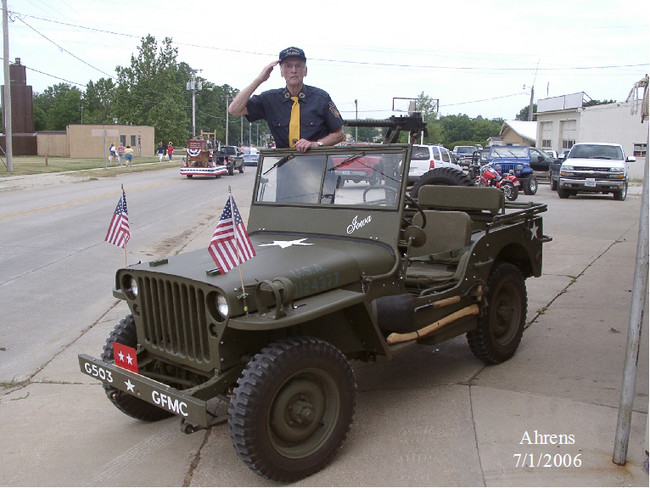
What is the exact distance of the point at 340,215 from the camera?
4.71 metres

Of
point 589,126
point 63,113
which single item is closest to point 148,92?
point 63,113

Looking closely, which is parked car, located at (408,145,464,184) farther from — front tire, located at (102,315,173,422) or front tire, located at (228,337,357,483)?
front tire, located at (228,337,357,483)

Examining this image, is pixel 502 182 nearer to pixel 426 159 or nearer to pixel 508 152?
pixel 426 159

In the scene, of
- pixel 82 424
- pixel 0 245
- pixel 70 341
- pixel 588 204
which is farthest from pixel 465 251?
pixel 588 204

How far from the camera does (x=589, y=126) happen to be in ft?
133

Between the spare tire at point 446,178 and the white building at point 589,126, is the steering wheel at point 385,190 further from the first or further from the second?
the white building at point 589,126

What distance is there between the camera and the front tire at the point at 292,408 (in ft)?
11.1

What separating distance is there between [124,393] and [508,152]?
77.6 ft

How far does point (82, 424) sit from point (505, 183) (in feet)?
61.8

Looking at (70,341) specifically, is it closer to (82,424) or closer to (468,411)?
(82,424)

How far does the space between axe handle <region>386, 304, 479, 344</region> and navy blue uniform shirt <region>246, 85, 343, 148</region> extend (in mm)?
1898

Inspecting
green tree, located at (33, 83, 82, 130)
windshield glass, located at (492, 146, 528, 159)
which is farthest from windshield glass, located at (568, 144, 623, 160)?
green tree, located at (33, 83, 82, 130)

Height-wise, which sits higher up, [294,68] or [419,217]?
[294,68]

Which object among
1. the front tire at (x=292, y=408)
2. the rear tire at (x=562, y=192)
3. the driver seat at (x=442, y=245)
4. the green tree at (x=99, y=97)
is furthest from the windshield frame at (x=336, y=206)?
the green tree at (x=99, y=97)
